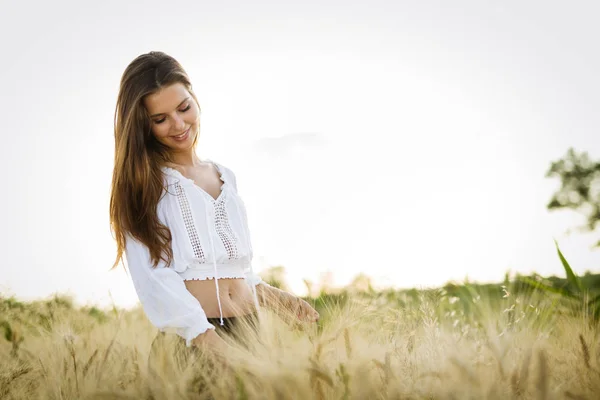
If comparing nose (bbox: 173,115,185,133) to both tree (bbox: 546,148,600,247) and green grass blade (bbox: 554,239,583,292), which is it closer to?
green grass blade (bbox: 554,239,583,292)

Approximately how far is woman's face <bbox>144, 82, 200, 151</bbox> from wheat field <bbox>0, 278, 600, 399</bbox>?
80 cm

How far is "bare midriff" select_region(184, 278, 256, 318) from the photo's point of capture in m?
2.26

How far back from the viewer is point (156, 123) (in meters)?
2.36

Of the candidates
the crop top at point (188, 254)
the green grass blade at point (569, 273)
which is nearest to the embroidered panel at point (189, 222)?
the crop top at point (188, 254)

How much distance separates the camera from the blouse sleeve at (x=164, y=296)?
2037 mm

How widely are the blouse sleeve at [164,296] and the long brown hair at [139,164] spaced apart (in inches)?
1.4

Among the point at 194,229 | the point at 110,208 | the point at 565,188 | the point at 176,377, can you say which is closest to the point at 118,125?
the point at 110,208

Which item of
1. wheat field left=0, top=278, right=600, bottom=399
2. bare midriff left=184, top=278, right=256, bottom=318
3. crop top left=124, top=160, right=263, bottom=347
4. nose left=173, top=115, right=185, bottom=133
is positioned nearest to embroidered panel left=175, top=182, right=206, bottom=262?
crop top left=124, top=160, right=263, bottom=347

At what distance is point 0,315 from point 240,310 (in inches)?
46.5

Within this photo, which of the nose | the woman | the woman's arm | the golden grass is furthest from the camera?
the nose

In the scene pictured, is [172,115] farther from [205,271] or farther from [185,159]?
[205,271]

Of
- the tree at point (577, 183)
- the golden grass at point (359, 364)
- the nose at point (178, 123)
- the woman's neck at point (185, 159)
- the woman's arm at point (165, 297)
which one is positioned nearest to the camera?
the golden grass at point (359, 364)

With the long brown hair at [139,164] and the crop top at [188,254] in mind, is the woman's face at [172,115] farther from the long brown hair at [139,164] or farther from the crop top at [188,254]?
the crop top at [188,254]

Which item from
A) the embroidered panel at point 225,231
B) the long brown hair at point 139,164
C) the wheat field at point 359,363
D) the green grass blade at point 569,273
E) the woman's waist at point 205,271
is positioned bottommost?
the wheat field at point 359,363
